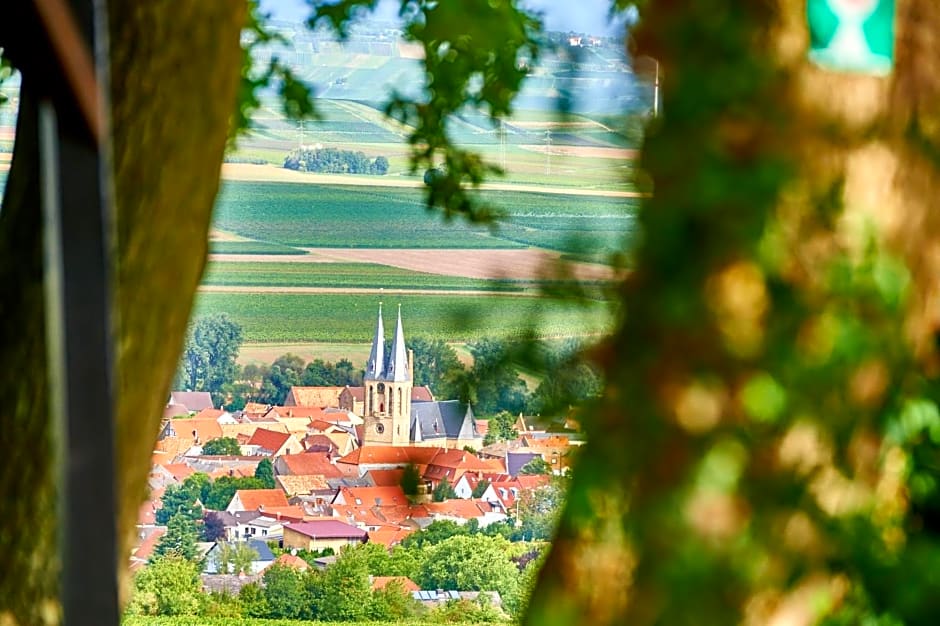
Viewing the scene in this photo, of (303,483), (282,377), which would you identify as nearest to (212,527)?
(303,483)

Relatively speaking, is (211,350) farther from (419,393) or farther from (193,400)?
(419,393)

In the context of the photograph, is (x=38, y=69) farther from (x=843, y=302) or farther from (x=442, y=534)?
(x=442, y=534)

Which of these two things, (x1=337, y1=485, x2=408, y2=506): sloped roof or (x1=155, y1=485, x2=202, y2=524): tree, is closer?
(x1=337, y1=485, x2=408, y2=506): sloped roof

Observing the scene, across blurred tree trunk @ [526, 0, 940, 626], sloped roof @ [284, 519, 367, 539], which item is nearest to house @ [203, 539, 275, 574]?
sloped roof @ [284, 519, 367, 539]

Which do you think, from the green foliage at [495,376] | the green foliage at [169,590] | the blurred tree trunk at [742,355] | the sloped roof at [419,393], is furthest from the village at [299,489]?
the blurred tree trunk at [742,355]

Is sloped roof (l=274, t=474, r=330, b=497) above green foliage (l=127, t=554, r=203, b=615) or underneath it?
above

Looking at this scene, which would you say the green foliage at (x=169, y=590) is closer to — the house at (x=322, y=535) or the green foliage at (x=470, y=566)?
the house at (x=322, y=535)

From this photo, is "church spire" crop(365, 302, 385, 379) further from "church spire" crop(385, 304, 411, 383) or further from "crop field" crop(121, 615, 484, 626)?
"crop field" crop(121, 615, 484, 626)
